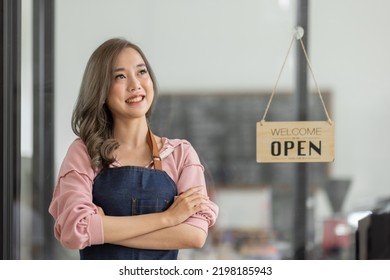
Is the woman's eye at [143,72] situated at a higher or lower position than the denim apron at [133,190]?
higher

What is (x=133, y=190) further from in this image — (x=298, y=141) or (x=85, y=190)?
(x=298, y=141)

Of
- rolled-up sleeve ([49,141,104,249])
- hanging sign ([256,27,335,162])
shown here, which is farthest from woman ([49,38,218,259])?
hanging sign ([256,27,335,162])

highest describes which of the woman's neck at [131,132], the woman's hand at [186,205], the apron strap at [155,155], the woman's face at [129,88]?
the woman's face at [129,88]

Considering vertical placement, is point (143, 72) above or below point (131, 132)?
above

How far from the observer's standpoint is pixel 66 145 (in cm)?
215

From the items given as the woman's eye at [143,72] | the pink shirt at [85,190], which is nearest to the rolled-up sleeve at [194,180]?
the pink shirt at [85,190]

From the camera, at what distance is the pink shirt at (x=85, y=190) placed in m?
2.07

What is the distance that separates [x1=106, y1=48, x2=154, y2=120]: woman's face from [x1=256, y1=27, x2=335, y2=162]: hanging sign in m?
0.32

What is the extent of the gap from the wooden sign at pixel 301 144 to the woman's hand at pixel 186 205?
195mm

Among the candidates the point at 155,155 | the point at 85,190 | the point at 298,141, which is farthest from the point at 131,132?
the point at 298,141

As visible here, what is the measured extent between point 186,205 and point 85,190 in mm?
264

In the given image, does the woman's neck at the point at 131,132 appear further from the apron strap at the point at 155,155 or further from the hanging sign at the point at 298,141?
the hanging sign at the point at 298,141

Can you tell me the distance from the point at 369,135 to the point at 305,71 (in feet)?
0.78

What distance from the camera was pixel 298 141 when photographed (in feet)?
6.97
